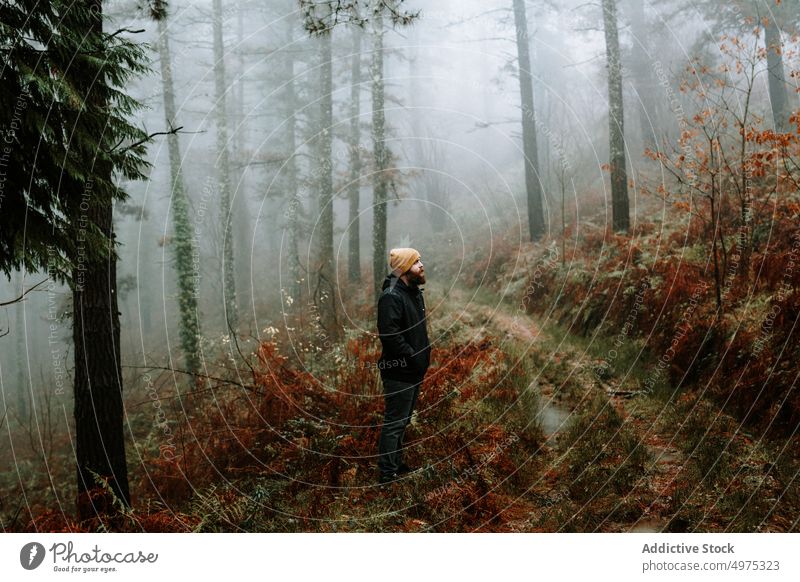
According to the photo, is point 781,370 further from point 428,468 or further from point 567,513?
point 428,468

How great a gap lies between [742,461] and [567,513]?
5.92ft

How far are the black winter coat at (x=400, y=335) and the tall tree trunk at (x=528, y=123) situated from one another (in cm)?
1040

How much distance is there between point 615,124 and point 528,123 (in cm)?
435

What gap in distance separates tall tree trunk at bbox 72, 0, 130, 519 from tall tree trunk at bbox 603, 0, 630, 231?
9.75m

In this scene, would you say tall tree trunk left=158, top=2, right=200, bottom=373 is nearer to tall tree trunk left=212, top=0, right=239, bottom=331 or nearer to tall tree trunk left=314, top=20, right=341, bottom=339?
tall tree trunk left=212, top=0, right=239, bottom=331

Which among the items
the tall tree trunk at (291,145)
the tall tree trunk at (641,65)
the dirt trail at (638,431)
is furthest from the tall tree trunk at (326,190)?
the tall tree trunk at (641,65)

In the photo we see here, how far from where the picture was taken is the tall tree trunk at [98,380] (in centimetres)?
523

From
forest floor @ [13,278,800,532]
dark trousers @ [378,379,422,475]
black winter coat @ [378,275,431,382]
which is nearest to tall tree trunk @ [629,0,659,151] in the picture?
forest floor @ [13,278,800,532]

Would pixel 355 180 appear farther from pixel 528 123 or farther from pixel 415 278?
pixel 415 278

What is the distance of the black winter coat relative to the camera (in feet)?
16.6

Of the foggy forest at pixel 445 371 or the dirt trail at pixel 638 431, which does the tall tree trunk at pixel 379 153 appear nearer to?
the foggy forest at pixel 445 371

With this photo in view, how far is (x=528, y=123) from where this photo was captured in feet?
51.3

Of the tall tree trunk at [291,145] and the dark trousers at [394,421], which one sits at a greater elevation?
the tall tree trunk at [291,145]
